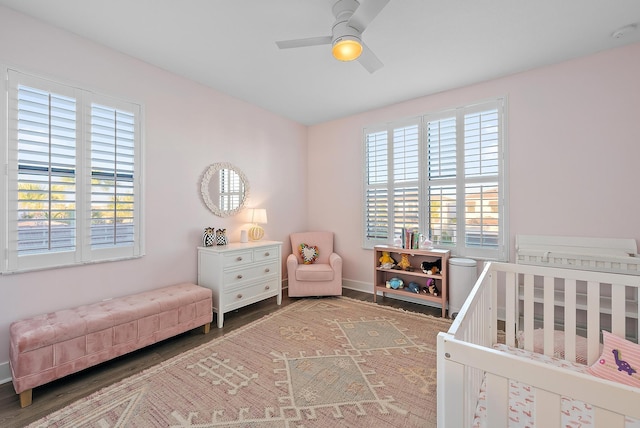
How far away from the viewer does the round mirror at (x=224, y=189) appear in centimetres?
334

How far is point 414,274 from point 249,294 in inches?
79.0

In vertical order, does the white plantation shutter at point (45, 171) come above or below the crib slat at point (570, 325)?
above

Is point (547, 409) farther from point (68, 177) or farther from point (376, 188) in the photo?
point (376, 188)

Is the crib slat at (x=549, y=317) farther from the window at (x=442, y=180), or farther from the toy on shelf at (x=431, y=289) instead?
the toy on shelf at (x=431, y=289)

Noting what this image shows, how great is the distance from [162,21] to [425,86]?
272 centimetres

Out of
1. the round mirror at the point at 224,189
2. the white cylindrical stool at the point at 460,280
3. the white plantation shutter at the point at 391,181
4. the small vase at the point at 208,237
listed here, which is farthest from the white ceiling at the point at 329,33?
the white cylindrical stool at the point at 460,280

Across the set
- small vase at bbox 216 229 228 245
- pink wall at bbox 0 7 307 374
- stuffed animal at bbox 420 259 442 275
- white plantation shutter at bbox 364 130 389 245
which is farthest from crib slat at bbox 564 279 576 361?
pink wall at bbox 0 7 307 374

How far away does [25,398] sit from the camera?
5.84 feet

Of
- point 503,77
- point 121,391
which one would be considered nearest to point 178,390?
point 121,391

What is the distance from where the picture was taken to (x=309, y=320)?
310 cm

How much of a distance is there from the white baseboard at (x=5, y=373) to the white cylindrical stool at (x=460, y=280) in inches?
156

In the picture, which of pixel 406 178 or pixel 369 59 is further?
pixel 406 178

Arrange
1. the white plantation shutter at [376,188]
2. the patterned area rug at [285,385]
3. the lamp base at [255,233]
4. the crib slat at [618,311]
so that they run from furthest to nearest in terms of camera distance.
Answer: the white plantation shutter at [376,188], the lamp base at [255,233], the patterned area rug at [285,385], the crib slat at [618,311]

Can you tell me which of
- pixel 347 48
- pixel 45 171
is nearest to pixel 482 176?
pixel 347 48
